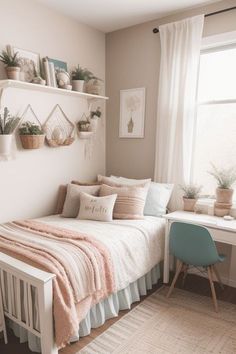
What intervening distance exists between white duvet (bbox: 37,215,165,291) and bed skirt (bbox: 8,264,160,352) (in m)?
0.13

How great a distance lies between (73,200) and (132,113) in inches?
50.3

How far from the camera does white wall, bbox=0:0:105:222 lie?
2520 millimetres

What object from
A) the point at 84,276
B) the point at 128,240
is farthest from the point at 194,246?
the point at 84,276

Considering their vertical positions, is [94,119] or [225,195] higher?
[94,119]

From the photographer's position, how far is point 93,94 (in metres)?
3.14

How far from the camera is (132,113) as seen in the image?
3318 mm

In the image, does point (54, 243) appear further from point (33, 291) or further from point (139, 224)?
point (139, 224)

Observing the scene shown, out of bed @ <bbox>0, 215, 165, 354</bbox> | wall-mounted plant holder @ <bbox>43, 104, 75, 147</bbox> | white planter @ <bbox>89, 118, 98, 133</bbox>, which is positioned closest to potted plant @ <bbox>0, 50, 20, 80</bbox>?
wall-mounted plant holder @ <bbox>43, 104, 75, 147</bbox>

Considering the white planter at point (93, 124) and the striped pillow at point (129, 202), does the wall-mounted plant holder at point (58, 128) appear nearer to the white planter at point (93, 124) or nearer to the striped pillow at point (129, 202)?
the white planter at point (93, 124)

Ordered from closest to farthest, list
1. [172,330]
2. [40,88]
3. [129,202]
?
1. [172,330]
2. [40,88]
3. [129,202]

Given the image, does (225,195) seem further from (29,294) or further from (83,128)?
(29,294)

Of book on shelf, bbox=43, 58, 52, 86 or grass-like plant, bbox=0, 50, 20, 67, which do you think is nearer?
grass-like plant, bbox=0, 50, 20, 67

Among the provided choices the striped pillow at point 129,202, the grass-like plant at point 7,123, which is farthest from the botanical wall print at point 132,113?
the grass-like plant at point 7,123

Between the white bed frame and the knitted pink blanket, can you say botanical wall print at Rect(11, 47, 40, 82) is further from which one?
the white bed frame
